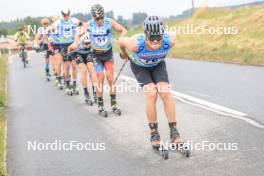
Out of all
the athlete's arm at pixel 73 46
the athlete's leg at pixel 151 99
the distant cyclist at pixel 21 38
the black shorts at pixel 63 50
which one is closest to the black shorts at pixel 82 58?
the athlete's arm at pixel 73 46

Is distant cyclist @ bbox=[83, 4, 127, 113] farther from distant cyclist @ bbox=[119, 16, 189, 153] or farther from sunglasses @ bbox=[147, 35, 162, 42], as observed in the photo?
sunglasses @ bbox=[147, 35, 162, 42]

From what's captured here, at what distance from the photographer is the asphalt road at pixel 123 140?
6.71 m

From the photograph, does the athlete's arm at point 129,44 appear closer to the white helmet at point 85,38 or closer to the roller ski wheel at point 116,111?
the roller ski wheel at point 116,111

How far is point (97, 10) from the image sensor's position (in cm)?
1051

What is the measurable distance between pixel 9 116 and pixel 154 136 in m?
5.28

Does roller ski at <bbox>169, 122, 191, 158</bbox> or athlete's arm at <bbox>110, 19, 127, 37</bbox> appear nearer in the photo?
roller ski at <bbox>169, 122, 191, 158</bbox>

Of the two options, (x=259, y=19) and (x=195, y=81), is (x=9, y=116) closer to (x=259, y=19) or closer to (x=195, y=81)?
(x=195, y=81)

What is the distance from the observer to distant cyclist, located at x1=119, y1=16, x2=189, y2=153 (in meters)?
7.20

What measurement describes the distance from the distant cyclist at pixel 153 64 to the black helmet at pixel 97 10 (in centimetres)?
271

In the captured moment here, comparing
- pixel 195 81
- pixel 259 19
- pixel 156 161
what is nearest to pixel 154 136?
pixel 156 161

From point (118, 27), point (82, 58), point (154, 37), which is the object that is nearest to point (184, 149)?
point (154, 37)

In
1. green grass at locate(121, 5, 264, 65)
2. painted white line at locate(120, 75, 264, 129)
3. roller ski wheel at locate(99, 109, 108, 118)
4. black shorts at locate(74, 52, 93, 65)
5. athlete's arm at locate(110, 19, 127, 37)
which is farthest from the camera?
green grass at locate(121, 5, 264, 65)

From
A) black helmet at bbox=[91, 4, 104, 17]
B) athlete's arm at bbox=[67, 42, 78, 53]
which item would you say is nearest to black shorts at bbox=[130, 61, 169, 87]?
black helmet at bbox=[91, 4, 104, 17]

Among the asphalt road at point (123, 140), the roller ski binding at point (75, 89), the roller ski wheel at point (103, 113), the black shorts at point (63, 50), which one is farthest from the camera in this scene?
the roller ski binding at point (75, 89)
